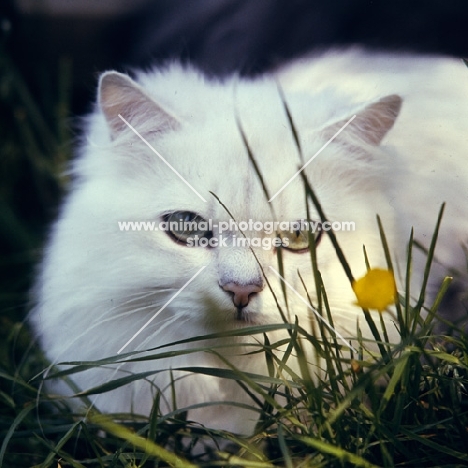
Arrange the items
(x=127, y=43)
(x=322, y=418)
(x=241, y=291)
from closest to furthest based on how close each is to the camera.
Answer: (x=322, y=418)
(x=241, y=291)
(x=127, y=43)

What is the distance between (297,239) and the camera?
1275mm

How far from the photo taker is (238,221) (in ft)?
4.15

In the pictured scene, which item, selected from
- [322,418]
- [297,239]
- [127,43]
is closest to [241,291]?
[297,239]

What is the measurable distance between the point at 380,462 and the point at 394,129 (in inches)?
24.7

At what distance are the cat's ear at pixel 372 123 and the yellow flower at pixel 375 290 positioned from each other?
0.29 meters

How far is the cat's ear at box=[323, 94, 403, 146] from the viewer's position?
4.18 feet

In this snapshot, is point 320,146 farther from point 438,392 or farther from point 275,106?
point 438,392

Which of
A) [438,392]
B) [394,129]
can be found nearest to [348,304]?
[438,392]

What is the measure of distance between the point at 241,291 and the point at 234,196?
183mm

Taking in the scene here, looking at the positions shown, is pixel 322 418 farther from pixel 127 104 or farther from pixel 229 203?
pixel 127 104

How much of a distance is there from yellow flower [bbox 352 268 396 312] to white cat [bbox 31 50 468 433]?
0.32ft

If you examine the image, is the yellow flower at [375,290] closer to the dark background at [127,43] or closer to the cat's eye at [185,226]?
the cat's eye at [185,226]

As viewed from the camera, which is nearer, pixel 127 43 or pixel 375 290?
pixel 375 290

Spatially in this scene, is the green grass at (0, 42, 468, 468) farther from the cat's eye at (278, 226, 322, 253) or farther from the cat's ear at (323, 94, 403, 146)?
the cat's ear at (323, 94, 403, 146)
